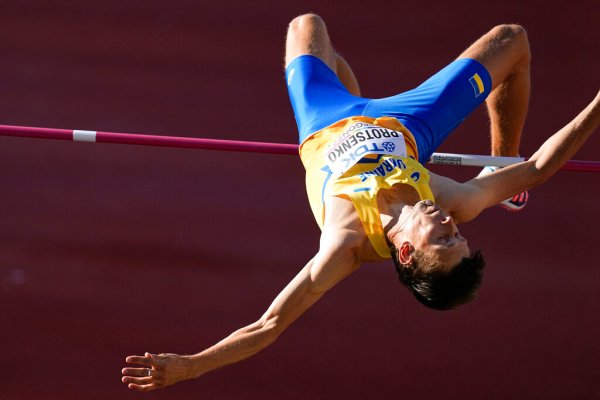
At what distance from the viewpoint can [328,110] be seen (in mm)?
3678

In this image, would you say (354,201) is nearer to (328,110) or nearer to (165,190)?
(328,110)

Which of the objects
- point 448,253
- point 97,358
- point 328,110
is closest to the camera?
point 448,253

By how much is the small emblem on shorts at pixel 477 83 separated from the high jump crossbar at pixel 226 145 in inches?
9.2

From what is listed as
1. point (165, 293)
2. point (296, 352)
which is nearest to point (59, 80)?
point (165, 293)

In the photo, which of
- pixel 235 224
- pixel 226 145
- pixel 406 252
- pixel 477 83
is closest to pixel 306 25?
pixel 226 145

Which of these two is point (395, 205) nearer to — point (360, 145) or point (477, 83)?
point (360, 145)

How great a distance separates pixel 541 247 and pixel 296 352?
127cm

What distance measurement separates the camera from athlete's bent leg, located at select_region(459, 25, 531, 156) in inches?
148

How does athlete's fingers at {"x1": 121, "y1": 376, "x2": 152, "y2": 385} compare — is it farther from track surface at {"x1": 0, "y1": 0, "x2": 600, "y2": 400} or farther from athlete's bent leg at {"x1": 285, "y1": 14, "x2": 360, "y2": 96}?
track surface at {"x1": 0, "y1": 0, "x2": 600, "y2": 400}

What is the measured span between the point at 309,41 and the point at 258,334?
1.25 meters

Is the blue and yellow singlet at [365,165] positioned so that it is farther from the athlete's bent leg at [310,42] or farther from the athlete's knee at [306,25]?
the athlete's knee at [306,25]

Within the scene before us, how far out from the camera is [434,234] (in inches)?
125

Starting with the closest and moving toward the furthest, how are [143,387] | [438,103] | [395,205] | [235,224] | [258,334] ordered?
[143,387] < [258,334] < [395,205] < [438,103] < [235,224]

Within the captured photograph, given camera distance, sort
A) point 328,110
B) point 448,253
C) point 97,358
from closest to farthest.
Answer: point 448,253 < point 328,110 < point 97,358
